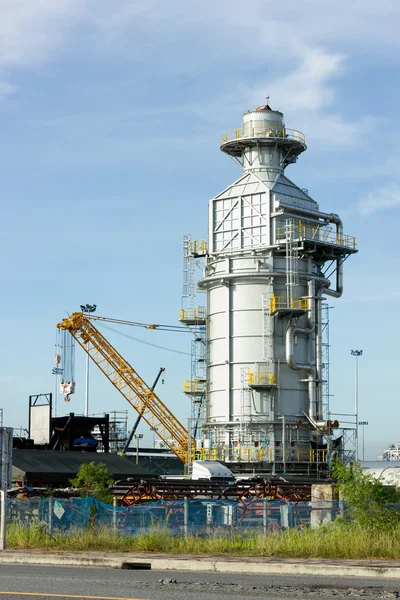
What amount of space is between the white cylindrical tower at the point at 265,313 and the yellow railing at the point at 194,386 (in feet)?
7.61

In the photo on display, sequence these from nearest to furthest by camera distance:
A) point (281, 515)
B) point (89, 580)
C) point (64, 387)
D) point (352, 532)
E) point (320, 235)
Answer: point (89, 580), point (352, 532), point (281, 515), point (320, 235), point (64, 387)

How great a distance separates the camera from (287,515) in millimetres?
28062

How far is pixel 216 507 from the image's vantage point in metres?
28.7

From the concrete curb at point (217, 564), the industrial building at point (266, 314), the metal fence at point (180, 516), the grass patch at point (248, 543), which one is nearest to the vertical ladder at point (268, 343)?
the industrial building at point (266, 314)

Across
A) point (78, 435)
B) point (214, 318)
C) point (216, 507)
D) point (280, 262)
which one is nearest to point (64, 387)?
point (78, 435)

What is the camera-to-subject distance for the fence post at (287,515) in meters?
27.9

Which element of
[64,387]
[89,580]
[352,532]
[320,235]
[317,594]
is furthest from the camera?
[64,387]

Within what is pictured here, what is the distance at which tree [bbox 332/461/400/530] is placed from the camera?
25.1 m

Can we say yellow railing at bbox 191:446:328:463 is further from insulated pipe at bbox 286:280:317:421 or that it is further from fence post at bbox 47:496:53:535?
fence post at bbox 47:496:53:535

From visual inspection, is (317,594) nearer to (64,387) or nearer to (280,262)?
(280,262)

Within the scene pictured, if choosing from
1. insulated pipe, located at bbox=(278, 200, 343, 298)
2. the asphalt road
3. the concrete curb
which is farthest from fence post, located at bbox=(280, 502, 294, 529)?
insulated pipe, located at bbox=(278, 200, 343, 298)

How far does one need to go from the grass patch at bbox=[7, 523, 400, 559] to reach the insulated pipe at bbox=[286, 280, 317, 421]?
4086cm

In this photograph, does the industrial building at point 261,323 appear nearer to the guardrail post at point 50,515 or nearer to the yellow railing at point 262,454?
the yellow railing at point 262,454

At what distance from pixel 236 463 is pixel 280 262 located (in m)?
14.1
